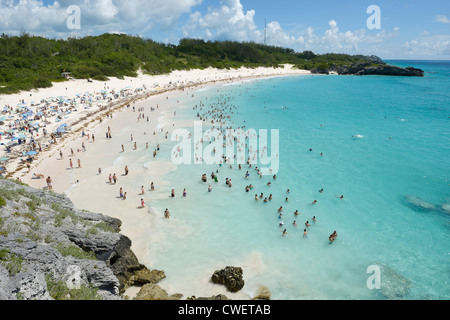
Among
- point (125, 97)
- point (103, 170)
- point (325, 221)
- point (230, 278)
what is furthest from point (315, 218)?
point (125, 97)

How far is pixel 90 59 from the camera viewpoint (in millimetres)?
74500

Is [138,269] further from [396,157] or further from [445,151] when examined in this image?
[445,151]

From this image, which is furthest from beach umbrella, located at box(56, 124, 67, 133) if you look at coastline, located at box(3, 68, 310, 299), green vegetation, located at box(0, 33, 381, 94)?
green vegetation, located at box(0, 33, 381, 94)

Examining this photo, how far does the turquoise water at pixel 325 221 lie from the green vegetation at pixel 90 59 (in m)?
44.2

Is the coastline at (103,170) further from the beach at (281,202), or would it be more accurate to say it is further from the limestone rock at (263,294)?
the limestone rock at (263,294)

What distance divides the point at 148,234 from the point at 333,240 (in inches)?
487

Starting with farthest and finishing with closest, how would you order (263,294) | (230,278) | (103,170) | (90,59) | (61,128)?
(90,59) < (61,128) < (103,170) < (230,278) < (263,294)

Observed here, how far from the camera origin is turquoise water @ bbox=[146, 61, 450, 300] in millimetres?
14250

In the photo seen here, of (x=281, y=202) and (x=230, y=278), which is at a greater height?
(x=281, y=202)

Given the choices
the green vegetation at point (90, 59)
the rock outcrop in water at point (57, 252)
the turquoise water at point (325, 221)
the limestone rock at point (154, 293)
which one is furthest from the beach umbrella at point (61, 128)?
the limestone rock at point (154, 293)

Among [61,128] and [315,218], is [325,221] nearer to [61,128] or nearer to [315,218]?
[315,218]

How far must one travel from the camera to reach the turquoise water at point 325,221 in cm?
1425

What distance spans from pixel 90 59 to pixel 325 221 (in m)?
80.0
